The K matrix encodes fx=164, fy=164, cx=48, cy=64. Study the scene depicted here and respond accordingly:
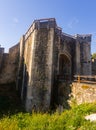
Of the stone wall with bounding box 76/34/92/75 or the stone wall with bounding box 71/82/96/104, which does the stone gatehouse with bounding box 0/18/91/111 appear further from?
the stone wall with bounding box 71/82/96/104

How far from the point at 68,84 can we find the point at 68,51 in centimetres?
661

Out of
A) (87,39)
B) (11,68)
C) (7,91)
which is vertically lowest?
(7,91)

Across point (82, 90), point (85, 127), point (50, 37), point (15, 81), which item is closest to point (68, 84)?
point (82, 90)

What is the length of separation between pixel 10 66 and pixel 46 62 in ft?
29.5

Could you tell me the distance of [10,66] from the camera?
23.6 m

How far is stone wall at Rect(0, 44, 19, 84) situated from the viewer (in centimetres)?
2267

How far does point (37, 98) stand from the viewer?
15547 mm

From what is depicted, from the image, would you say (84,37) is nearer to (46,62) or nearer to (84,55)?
(84,55)

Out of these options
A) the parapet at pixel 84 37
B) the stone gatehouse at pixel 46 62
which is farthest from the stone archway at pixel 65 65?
the parapet at pixel 84 37

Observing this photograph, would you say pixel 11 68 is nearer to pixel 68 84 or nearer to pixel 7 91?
pixel 7 91

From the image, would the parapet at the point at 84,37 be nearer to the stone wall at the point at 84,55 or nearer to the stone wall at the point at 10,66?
the stone wall at the point at 84,55

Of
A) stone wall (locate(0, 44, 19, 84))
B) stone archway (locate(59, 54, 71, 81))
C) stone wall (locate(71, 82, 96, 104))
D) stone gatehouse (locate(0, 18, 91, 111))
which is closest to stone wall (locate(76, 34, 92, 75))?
stone gatehouse (locate(0, 18, 91, 111))

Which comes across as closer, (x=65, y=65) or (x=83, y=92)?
(x=83, y=92)

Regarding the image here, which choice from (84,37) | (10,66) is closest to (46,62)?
(84,37)
